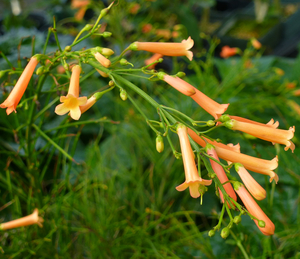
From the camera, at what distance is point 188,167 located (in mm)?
365

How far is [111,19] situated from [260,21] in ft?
3.92

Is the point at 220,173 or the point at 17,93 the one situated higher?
the point at 17,93

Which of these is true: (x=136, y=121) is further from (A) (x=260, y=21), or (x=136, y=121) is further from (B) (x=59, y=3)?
(A) (x=260, y=21)

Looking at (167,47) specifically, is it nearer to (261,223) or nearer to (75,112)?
(75,112)

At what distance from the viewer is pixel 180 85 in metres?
0.40

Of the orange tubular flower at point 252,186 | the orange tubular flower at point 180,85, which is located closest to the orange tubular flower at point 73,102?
the orange tubular flower at point 180,85

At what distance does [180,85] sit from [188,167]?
12cm

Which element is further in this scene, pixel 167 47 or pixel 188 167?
pixel 167 47

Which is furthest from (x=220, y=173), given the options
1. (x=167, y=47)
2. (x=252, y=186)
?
(x=167, y=47)

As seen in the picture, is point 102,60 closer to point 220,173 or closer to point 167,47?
point 167,47

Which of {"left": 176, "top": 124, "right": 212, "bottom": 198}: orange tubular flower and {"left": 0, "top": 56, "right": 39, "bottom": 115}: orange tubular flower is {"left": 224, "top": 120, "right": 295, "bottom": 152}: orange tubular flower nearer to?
{"left": 176, "top": 124, "right": 212, "bottom": 198}: orange tubular flower

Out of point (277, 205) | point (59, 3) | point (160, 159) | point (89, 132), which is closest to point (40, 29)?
point (59, 3)

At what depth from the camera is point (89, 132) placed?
3.97 ft

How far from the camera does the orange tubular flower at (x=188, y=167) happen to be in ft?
1.19
